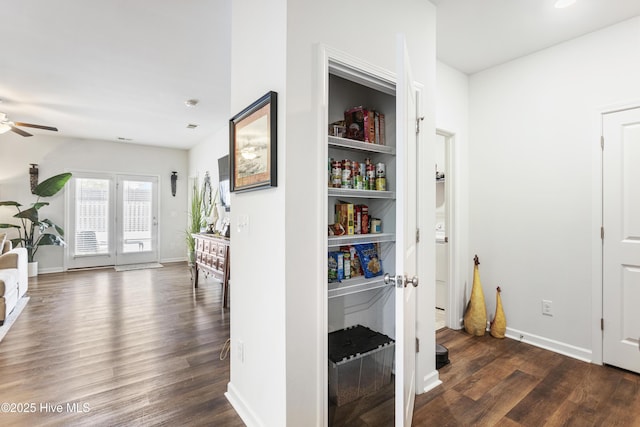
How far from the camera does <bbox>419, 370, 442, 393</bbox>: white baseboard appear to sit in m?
2.10

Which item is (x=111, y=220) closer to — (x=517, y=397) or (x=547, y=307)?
(x=517, y=397)

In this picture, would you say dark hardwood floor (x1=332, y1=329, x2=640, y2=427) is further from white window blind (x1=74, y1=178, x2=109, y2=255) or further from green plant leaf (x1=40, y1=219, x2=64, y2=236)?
white window blind (x1=74, y1=178, x2=109, y2=255)

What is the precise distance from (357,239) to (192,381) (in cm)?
158

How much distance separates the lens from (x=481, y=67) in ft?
10.2

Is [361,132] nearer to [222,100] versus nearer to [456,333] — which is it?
[456,333]

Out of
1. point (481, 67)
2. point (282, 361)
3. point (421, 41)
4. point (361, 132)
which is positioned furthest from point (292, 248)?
point (481, 67)

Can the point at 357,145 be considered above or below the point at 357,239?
above

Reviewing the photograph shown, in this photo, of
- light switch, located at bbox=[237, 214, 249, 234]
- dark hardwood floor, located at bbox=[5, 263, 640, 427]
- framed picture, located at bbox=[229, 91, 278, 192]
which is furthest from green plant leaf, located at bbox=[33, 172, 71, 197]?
light switch, located at bbox=[237, 214, 249, 234]

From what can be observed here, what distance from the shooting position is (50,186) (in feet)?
17.7

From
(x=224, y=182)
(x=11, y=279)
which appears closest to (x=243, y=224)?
(x=11, y=279)

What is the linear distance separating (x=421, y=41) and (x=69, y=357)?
365 centimetres

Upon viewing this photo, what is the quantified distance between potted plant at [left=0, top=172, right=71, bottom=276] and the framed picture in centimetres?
525

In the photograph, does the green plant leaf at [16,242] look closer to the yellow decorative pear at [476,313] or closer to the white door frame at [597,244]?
the yellow decorative pear at [476,313]

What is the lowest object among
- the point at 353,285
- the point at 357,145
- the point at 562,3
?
the point at 353,285
